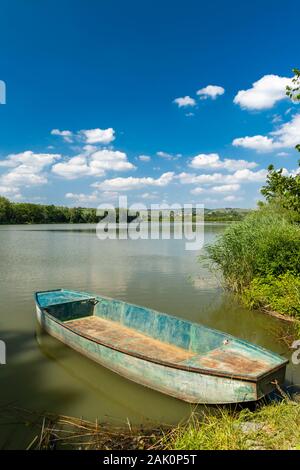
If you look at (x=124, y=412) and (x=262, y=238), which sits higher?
(x=262, y=238)

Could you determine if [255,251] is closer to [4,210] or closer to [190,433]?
[190,433]

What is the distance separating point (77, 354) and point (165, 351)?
2.31 metres

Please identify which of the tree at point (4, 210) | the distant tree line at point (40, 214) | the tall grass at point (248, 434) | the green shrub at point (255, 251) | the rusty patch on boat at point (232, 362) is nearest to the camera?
the tall grass at point (248, 434)

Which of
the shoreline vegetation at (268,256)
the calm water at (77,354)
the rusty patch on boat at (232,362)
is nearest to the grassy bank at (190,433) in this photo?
the calm water at (77,354)

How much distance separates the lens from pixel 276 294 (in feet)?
38.1

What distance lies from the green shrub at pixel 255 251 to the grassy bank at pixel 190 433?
22.6 ft

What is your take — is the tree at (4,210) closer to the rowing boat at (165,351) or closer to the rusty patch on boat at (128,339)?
the rowing boat at (165,351)

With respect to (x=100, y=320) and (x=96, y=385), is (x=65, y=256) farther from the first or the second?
(x=96, y=385)

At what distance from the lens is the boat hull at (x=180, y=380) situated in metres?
5.37

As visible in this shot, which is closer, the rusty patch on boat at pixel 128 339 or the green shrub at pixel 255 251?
the rusty patch on boat at pixel 128 339

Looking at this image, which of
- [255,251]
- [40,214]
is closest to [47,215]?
[40,214]

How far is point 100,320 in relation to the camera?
396 inches
